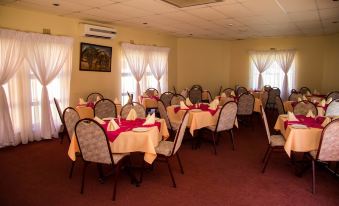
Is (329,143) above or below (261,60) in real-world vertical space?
below

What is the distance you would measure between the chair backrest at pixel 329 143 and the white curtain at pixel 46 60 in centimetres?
520

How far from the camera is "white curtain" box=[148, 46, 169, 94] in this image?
874 centimetres

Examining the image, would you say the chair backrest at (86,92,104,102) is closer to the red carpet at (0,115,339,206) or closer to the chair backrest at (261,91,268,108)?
the red carpet at (0,115,339,206)

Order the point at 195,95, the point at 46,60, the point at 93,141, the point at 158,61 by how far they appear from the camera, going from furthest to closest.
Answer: the point at 158,61, the point at 195,95, the point at 46,60, the point at 93,141

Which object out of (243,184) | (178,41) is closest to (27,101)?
(243,184)

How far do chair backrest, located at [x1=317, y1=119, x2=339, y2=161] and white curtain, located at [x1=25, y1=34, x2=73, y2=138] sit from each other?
17.1ft

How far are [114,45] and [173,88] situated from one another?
3.18 m

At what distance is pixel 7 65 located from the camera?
5.09 metres

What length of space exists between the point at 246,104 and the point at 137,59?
3.56 m

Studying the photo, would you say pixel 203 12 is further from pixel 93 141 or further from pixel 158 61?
pixel 93 141

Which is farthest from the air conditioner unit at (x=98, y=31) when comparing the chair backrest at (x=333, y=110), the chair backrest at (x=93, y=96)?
the chair backrest at (x=333, y=110)

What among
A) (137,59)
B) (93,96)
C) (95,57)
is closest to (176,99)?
(93,96)

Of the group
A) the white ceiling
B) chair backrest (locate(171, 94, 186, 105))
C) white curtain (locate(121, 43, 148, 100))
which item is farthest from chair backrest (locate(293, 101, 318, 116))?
white curtain (locate(121, 43, 148, 100))

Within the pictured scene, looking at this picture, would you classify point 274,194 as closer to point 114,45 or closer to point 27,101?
point 27,101
